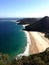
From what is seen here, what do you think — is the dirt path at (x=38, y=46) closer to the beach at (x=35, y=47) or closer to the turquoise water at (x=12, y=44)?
the beach at (x=35, y=47)

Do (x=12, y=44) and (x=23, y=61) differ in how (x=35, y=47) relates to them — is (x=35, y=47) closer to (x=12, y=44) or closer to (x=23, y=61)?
(x=12, y=44)

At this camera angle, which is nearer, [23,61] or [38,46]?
[23,61]

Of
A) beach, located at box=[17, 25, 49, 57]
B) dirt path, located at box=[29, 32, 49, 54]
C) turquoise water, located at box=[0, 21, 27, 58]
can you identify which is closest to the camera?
beach, located at box=[17, 25, 49, 57]

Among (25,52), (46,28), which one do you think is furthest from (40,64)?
(46,28)

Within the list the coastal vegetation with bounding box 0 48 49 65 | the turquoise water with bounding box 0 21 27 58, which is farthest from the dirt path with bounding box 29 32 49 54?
the coastal vegetation with bounding box 0 48 49 65

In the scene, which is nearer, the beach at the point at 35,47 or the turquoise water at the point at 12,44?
the beach at the point at 35,47

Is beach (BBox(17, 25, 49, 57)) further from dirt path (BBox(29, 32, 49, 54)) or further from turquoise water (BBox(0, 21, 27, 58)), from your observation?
turquoise water (BBox(0, 21, 27, 58))

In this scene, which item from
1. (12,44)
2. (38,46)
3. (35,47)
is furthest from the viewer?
(12,44)

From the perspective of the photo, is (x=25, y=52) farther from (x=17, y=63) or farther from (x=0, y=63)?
(x=0, y=63)

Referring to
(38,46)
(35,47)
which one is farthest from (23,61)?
(38,46)

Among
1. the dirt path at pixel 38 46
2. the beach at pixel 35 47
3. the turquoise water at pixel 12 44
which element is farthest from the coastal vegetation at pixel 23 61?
the dirt path at pixel 38 46

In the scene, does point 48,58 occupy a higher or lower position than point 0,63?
lower
